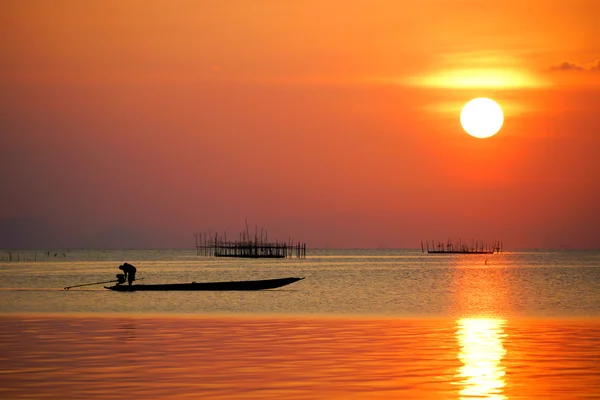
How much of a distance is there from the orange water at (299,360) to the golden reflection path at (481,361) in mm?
27

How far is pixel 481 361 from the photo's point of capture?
2166 cm

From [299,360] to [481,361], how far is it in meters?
4.22

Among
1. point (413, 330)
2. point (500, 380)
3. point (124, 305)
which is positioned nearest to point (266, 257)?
point (124, 305)

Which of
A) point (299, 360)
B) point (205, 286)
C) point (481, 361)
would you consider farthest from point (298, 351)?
point (205, 286)

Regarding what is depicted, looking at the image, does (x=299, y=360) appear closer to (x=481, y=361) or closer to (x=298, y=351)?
(x=298, y=351)

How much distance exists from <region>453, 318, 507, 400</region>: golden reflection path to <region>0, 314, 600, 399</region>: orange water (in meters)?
0.03

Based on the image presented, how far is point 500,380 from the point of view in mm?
18641

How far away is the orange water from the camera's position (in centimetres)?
1753

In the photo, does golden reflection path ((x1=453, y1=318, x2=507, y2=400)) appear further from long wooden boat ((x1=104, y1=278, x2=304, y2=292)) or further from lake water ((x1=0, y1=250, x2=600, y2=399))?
long wooden boat ((x1=104, y1=278, x2=304, y2=292))

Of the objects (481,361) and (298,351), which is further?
(298,351)

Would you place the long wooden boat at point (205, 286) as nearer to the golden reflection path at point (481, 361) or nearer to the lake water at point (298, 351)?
the lake water at point (298, 351)

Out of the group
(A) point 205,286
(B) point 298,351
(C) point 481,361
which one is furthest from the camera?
(A) point 205,286

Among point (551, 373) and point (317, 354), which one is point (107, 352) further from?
point (551, 373)

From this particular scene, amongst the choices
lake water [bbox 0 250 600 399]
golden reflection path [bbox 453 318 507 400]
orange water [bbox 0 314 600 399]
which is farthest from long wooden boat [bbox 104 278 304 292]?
golden reflection path [bbox 453 318 507 400]
